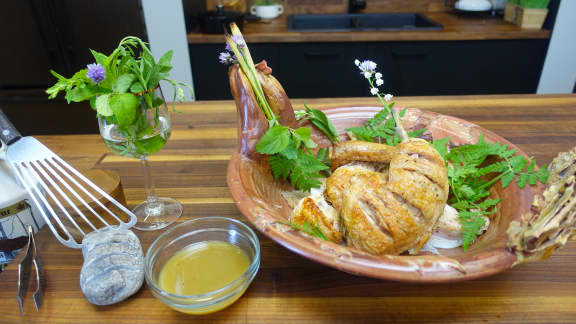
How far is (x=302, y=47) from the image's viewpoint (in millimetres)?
2494

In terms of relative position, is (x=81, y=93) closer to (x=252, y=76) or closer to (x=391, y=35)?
(x=252, y=76)

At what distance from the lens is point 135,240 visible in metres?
0.70

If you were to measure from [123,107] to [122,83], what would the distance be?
0.06 meters

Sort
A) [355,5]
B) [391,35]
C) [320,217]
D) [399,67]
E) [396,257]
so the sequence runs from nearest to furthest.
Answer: [396,257] → [320,217] → [391,35] → [399,67] → [355,5]

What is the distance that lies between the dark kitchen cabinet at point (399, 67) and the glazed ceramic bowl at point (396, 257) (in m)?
1.65

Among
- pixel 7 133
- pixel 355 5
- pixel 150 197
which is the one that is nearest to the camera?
pixel 7 133

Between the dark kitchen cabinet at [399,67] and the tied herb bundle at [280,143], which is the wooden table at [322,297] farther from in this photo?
the dark kitchen cabinet at [399,67]

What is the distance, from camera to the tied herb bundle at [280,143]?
79 cm

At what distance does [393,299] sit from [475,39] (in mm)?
2267

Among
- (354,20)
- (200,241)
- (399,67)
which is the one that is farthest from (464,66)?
(200,241)

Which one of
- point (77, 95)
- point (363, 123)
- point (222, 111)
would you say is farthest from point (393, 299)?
point (222, 111)

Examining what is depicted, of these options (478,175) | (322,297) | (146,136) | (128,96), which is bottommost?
(322,297)

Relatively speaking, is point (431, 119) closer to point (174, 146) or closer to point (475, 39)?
point (174, 146)

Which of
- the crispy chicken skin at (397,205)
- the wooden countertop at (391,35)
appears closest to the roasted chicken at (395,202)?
the crispy chicken skin at (397,205)
